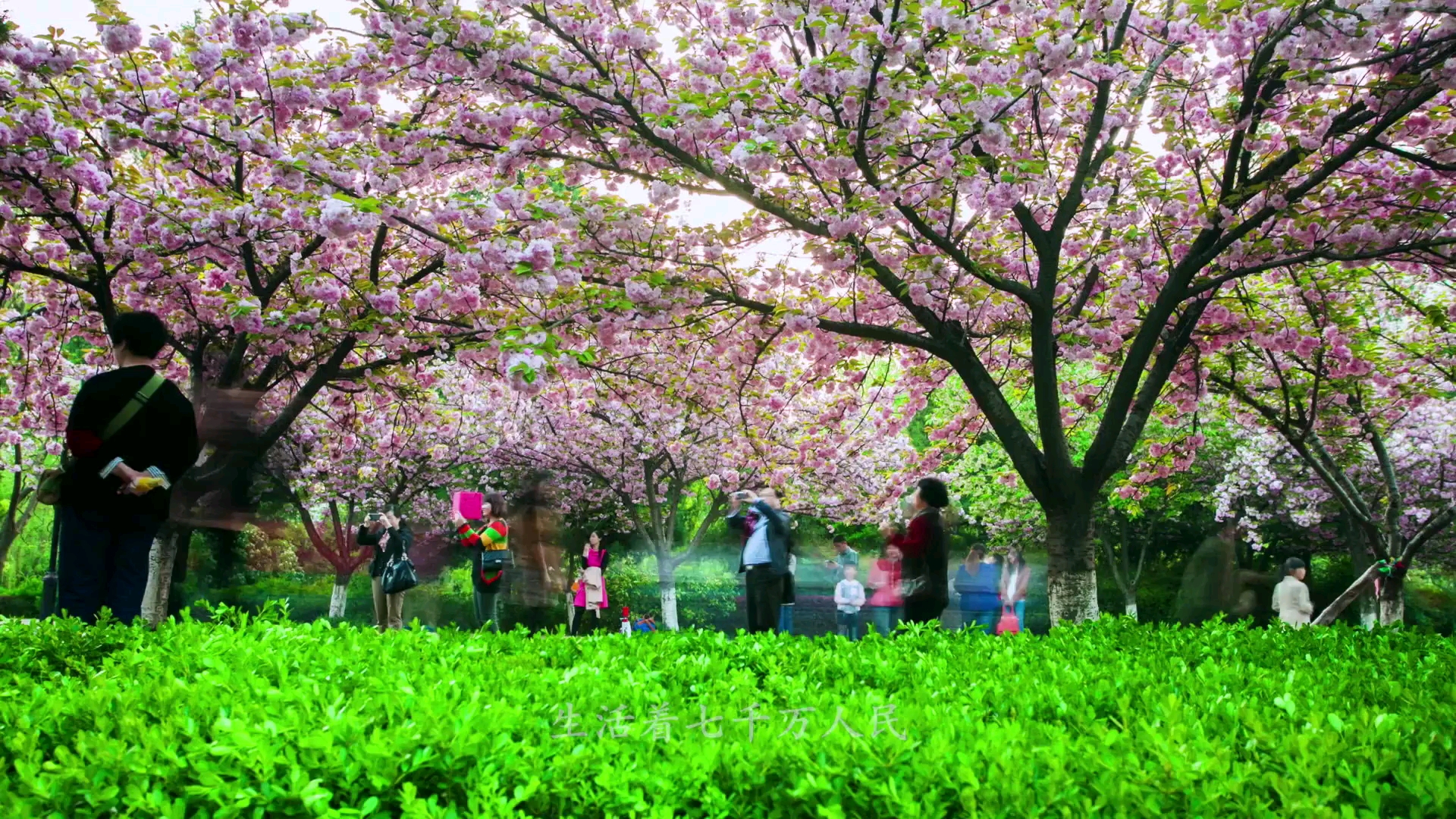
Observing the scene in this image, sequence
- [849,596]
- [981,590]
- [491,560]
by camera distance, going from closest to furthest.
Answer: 1. [491,560]
2. [981,590]
3. [849,596]

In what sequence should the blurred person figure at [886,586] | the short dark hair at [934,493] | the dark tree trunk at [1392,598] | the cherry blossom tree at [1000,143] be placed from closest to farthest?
the cherry blossom tree at [1000,143] → the short dark hair at [934,493] → the blurred person figure at [886,586] → the dark tree trunk at [1392,598]

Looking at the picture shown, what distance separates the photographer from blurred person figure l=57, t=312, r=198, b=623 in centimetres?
406

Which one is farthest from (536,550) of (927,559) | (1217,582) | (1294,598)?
(1217,582)

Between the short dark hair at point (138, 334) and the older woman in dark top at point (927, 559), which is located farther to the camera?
the older woman in dark top at point (927, 559)

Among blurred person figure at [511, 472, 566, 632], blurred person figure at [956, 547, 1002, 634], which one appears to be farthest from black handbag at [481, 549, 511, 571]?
blurred person figure at [956, 547, 1002, 634]

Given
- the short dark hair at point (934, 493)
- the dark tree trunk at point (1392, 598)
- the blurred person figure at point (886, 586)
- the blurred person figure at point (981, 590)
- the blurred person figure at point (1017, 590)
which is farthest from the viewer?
the blurred person figure at point (1017, 590)

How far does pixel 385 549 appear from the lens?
1057 cm

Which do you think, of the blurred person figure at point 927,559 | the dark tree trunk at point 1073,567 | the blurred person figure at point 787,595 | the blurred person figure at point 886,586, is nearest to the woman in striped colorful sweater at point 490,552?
the blurred person figure at point 787,595

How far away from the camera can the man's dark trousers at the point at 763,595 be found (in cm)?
810

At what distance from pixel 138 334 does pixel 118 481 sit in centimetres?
79

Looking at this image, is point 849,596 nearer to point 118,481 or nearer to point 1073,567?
point 1073,567

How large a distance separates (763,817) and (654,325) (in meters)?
5.24

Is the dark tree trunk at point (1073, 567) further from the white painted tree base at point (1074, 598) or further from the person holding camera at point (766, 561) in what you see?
the person holding camera at point (766, 561)

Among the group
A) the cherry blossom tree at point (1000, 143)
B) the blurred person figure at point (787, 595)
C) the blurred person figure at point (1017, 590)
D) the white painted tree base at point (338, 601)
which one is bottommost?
the white painted tree base at point (338, 601)
